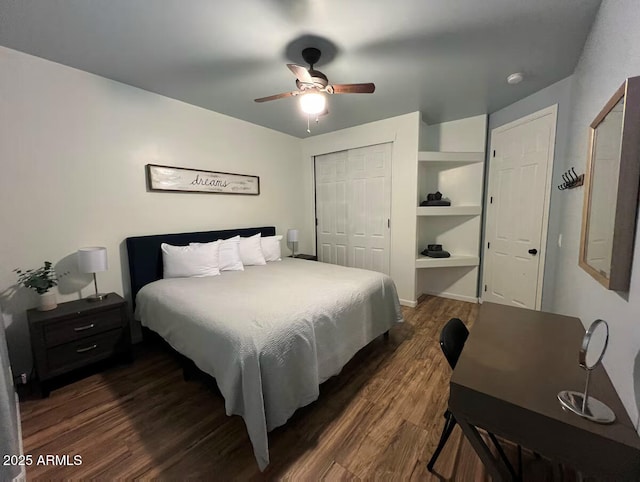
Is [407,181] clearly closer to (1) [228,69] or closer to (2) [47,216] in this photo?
(1) [228,69]

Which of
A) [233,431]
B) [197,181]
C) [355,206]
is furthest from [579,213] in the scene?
[197,181]

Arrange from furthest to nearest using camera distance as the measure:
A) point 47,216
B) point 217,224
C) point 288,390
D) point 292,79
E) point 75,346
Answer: point 217,224
point 292,79
point 47,216
point 75,346
point 288,390

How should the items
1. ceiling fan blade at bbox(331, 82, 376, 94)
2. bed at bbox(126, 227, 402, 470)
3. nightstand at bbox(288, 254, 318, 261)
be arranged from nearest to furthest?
1. bed at bbox(126, 227, 402, 470)
2. ceiling fan blade at bbox(331, 82, 376, 94)
3. nightstand at bbox(288, 254, 318, 261)

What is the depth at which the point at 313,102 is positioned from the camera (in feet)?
6.86

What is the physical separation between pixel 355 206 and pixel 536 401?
335cm

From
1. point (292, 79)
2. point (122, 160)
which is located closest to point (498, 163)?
point (292, 79)

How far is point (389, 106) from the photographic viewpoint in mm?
3111

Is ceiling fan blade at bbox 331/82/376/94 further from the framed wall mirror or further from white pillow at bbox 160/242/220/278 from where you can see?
white pillow at bbox 160/242/220/278

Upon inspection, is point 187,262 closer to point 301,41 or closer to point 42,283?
point 42,283

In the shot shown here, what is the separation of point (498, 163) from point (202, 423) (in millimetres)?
4080

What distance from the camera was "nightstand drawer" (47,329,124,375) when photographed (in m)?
1.94

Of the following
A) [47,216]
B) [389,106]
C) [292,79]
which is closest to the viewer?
[47,216]

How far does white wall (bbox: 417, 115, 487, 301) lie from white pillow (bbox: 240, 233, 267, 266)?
2.33m

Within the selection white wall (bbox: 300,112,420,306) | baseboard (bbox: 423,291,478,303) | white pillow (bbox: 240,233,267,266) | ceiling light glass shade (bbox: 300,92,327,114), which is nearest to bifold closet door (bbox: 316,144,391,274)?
white wall (bbox: 300,112,420,306)
